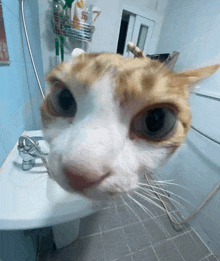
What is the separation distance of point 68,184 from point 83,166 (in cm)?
5

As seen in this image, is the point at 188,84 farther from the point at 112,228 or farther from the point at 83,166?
the point at 112,228

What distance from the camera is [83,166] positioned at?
13 centimetres

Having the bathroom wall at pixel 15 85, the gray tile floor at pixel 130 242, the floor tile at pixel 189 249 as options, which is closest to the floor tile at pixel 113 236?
the gray tile floor at pixel 130 242

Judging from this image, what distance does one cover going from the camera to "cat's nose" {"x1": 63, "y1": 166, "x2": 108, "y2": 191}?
0.13 m

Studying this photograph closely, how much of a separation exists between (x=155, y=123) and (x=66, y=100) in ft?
0.47

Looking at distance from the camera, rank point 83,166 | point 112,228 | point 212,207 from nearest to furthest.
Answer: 1. point 83,166
2. point 212,207
3. point 112,228

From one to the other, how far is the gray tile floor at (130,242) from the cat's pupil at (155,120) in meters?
0.67

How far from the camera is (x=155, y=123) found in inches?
7.3

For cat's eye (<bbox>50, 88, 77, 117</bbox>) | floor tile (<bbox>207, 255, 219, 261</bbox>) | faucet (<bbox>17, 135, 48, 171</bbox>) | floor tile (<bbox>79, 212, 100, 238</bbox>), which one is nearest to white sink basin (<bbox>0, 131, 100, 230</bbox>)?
faucet (<bbox>17, 135, 48, 171</bbox>)

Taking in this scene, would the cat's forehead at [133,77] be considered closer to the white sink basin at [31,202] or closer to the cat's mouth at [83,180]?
the cat's mouth at [83,180]

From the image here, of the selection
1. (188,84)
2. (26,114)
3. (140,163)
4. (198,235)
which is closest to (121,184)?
(140,163)

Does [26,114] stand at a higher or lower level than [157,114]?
lower

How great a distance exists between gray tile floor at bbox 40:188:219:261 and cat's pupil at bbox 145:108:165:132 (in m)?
0.67

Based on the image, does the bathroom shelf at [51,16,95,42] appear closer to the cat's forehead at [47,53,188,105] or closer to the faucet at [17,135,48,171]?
the cat's forehead at [47,53,188,105]
